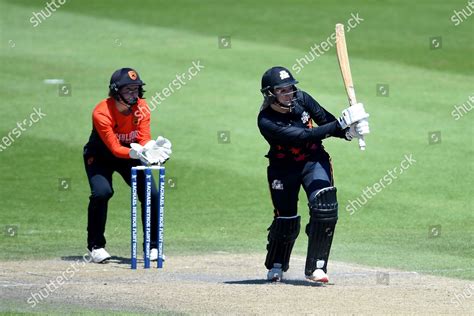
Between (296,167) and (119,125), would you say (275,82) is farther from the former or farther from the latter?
(119,125)

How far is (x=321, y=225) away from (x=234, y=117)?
1105 cm

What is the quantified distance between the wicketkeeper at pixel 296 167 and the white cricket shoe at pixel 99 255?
2.31m

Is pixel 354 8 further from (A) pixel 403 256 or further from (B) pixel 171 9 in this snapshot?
(A) pixel 403 256

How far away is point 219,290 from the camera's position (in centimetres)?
1097

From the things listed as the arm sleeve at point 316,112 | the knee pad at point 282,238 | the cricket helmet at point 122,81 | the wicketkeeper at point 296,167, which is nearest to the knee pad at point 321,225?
the wicketkeeper at point 296,167

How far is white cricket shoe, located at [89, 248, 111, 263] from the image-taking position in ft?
42.9

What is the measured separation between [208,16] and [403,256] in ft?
60.1

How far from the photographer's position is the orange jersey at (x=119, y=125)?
1277 centimetres

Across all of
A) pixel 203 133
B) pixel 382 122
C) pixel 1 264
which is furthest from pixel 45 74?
pixel 1 264

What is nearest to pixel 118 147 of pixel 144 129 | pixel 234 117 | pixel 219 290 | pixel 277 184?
pixel 144 129

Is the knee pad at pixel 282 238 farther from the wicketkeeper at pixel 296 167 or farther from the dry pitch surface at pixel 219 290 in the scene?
the dry pitch surface at pixel 219 290

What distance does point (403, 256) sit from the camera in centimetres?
1348

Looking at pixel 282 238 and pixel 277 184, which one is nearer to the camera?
pixel 277 184

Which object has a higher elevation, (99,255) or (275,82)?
(275,82)
